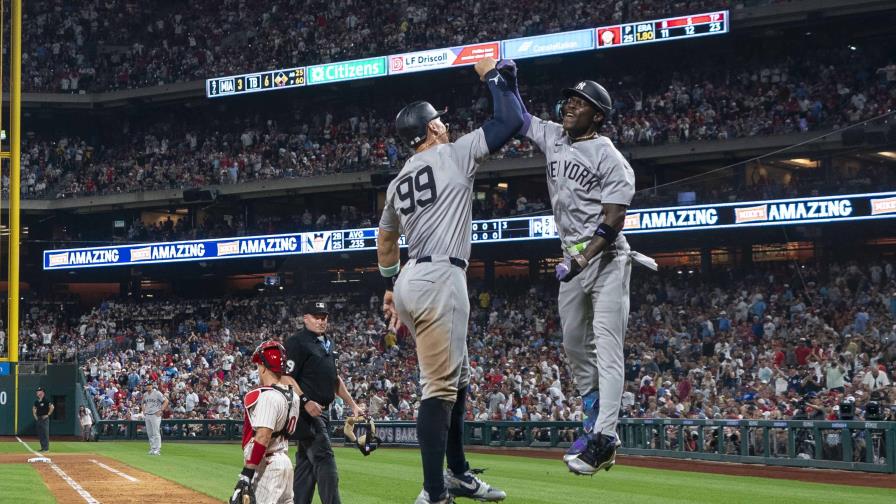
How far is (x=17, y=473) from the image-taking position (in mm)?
16438

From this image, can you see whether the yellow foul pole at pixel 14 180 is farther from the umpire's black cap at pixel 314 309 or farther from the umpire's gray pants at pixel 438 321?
the umpire's gray pants at pixel 438 321

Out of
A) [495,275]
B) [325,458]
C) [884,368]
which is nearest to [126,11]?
[495,275]

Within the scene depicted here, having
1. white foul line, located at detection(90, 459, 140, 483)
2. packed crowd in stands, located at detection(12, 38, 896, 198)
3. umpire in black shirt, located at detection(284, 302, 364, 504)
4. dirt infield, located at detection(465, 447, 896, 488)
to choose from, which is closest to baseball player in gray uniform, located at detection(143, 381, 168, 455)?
white foul line, located at detection(90, 459, 140, 483)

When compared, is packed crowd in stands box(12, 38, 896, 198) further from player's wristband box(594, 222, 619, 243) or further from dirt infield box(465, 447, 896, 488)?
player's wristband box(594, 222, 619, 243)

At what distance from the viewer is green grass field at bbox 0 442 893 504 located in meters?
12.3

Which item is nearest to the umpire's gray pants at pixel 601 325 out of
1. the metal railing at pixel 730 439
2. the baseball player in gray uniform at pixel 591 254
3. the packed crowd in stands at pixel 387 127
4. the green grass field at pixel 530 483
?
the baseball player in gray uniform at pixel 591 254

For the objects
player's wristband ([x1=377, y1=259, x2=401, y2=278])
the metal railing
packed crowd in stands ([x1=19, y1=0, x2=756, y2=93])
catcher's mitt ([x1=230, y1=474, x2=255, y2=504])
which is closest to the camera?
player's wristband ([x1=377, y1=259, x2=401, y2=278])

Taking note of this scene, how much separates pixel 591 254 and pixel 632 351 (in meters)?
19.9

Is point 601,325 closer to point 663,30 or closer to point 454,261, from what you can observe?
point 454,261

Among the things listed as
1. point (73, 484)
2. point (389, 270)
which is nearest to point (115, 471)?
point (73, 484)

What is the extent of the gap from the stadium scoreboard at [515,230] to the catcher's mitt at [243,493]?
10.7 meters

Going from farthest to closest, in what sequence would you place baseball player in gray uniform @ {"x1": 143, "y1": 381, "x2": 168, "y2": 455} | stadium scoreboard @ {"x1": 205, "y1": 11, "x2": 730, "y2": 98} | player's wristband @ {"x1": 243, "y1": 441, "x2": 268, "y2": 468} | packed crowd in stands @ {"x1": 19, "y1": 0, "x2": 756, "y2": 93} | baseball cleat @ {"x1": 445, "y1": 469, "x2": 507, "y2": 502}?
packed crowd in stands @ {"x1": 19, "y1": 0, "x2": 756, "y2": 93} → stadium scoreboard @ {"x1": 205, "y1": 11, "x2": 730, "y2": 98} → baseball player in gray uniform @ {"x1": 143, "y1": 381, "x2": 168, "y2": 455} → player's wristband @ {"x1": 243, "y1": 441, "x2": 268, "y2": 468} → baseball cleat @ {"x1": 445, "y1": 469, "x2": 507, "y2": 502}

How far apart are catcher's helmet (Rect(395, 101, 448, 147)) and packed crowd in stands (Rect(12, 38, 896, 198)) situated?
27829 millimetres

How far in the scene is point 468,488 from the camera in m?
5.95
